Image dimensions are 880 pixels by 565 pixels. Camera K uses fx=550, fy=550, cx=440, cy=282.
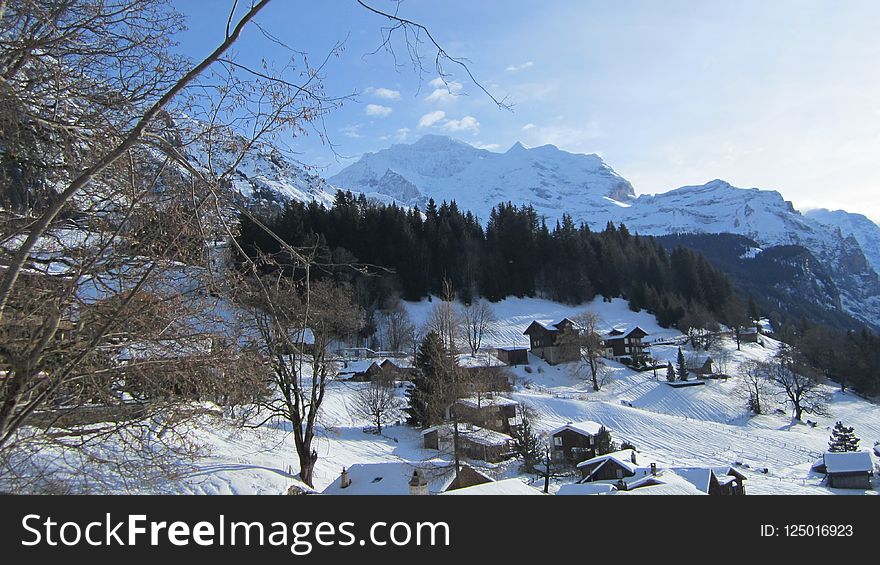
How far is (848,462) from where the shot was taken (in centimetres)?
3067

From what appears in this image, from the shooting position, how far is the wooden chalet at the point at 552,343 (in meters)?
54.4

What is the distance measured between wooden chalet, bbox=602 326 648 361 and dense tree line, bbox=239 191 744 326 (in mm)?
16210

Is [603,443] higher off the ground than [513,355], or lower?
lower

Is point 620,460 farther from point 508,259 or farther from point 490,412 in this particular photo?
point 508,259

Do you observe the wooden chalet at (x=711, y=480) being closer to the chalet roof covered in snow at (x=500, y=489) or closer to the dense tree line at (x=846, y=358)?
the chalet roof covered in snow at (x=500, y=489)

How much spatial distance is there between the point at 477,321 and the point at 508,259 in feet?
57.6

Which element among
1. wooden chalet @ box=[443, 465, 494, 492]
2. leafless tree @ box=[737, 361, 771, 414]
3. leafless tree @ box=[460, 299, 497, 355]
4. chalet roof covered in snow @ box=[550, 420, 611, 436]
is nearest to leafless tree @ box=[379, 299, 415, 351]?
leafless tree @ box=[460, 299, 497, 355]

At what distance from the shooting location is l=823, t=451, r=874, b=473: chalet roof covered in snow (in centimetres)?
3025

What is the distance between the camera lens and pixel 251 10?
262 centimetres

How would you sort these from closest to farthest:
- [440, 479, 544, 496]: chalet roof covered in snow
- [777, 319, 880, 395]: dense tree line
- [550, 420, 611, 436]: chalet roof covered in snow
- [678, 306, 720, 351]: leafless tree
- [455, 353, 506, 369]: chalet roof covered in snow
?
[440, 479, 544, 496]: chalet roof covered in snow → [550, 420, 611, 436]: chalet roof covered in snow → [455, 353, 506, 369]: chalet roof covered in snow → [777, 319, 880, 395]: dense tree line → [678, 306, 720, 351]: leafless tree

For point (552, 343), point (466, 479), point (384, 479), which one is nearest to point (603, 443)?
point (466, 479)

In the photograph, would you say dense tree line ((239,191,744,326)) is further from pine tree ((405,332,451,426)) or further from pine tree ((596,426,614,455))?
pine tree ((596,426,614,455))

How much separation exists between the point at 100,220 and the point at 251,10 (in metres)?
2.12
